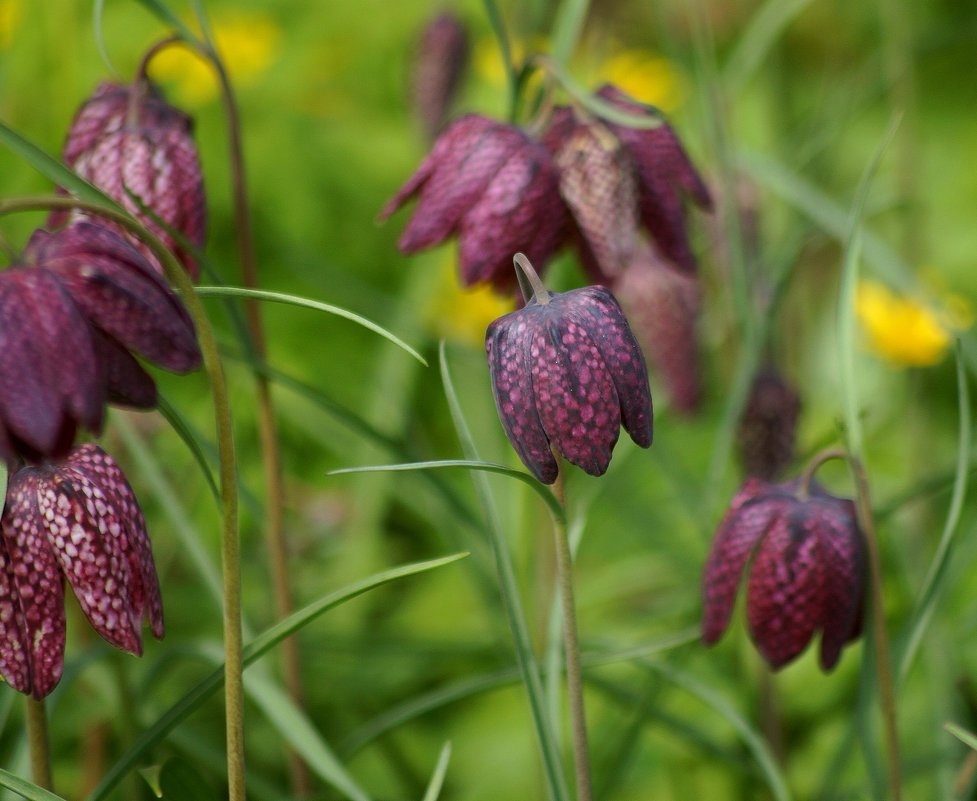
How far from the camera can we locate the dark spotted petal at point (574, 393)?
29.8 inches

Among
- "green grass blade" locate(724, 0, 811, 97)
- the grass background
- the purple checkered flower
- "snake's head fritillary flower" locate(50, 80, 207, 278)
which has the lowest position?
the grass background

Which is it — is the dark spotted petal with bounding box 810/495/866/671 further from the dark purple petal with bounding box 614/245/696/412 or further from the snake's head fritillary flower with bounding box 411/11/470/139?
the snake's head fritillary flower with bounding box 411/11/470/139

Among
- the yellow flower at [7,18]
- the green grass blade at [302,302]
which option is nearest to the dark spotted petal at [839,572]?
the green grass blade at [302,302]

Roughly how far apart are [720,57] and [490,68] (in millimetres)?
896

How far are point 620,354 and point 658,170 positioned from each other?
0.34 m

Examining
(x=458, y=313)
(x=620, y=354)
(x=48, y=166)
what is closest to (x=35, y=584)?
(x=48, y=166)

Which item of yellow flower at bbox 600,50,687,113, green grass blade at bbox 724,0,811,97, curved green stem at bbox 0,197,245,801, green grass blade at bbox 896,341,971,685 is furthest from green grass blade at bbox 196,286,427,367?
yellow flower at bbox 600,50,687,113

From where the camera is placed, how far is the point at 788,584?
93 cm

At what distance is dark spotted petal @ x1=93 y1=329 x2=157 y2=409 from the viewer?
2.51 ft

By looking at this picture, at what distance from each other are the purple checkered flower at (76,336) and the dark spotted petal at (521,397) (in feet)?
0.58

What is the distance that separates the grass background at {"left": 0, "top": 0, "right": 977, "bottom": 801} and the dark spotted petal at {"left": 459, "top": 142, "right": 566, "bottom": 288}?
0.17 metres

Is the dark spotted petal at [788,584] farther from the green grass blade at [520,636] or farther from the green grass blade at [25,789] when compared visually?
the green grass blade at [25,789]

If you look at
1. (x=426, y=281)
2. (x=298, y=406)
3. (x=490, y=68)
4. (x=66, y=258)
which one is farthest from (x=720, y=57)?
(x=66, y=258)

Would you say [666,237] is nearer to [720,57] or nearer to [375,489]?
[375,489]
